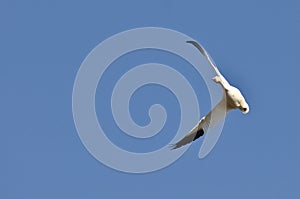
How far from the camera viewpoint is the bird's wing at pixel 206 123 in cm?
949

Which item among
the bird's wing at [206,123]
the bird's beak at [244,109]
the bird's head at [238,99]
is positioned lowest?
the bird's beak at [244,109]

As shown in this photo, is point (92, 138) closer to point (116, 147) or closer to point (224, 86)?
point (116, 147)

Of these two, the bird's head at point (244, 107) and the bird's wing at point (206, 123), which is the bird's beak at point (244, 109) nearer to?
the bird's head at point (244, 107)

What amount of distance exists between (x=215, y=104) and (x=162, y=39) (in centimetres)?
88

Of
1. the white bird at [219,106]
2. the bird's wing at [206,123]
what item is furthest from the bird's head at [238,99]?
the bird's wing at [206,123]

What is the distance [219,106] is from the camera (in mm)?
9477

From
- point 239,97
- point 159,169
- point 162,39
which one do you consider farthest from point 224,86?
point 159,169

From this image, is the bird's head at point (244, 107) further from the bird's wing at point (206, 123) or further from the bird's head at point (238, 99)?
the bird's wing at point (206, 123)

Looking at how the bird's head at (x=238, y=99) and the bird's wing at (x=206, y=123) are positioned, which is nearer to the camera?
the bird's head at (x=238, y=99)

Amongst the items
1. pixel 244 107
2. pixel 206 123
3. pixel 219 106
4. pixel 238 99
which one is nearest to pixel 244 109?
pixel 244 107

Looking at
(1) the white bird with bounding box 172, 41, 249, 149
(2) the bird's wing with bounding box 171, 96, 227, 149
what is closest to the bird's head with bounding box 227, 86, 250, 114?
(1) the white bird with bounding box 172, 41, 249, 149

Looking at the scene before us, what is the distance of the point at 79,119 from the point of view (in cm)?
1047

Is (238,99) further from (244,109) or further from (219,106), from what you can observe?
(219,106)

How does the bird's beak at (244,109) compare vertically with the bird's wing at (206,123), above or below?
below
